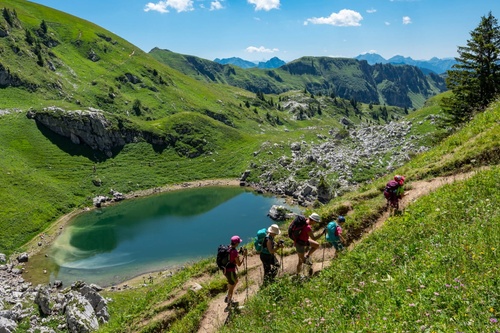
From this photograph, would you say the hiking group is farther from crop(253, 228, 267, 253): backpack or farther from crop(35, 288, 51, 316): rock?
crop(35, 288, 51, 316): rock

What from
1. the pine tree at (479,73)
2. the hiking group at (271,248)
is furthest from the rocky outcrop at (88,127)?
the hiking group at (271,248)

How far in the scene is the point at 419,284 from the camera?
980 centimetres

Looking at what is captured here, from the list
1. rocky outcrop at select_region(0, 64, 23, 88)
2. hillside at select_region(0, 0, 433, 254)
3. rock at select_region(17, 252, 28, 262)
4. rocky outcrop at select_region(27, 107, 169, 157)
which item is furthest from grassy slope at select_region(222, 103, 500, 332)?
rocky outcrop at select_region(0, 64, 23, 88)

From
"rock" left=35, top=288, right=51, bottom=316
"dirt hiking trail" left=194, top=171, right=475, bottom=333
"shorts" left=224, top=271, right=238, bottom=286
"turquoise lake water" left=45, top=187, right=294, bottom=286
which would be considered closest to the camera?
"shorts" left=224, top=271, right=238, bottom=286

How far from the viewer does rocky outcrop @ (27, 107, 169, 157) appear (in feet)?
409

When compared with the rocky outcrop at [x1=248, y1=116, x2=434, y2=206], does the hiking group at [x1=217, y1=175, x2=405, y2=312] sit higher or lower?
higher

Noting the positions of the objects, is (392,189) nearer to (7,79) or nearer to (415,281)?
(415,281)

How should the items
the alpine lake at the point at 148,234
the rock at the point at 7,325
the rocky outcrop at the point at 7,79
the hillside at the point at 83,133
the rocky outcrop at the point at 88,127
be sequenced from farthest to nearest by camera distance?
the rocky outcrop at the point at 7,79 → the rocky outcrop at the point at 88,127 → the hillside at the point at 83,133 → the alpine lake at the point at 148,234 → the rock at the point at 7,325

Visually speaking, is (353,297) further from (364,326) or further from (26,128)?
(26,128)

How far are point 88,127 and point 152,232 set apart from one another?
2600 inches

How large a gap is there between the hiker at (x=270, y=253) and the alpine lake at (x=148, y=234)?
38.7 m

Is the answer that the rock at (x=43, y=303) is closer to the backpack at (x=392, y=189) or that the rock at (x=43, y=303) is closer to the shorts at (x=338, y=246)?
the shorts at (x=338, y=246)

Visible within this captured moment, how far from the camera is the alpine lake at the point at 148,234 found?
213 feet

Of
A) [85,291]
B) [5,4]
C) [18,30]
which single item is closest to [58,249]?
[85,291]
